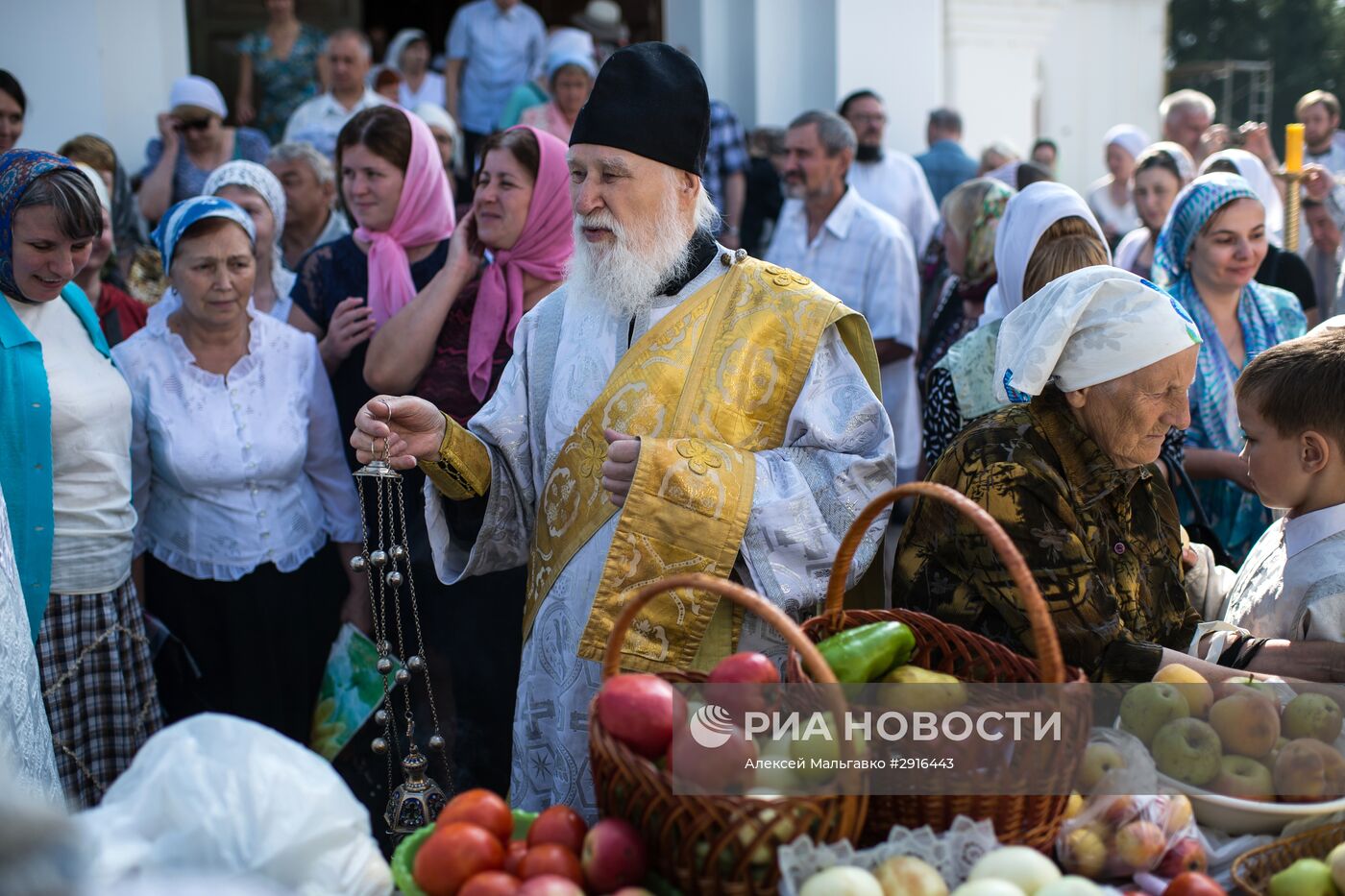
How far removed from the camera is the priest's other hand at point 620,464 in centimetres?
243

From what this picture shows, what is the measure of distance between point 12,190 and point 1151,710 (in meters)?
3.08

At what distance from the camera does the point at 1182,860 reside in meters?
1.80

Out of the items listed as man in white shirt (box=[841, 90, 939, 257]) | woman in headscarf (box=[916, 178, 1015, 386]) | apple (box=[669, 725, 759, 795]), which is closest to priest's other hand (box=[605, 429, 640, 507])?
apple (box=[669, 725, 759, 795])

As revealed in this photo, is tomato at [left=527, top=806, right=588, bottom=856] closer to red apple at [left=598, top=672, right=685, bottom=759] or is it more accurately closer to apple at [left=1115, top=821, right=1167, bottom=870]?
red apple at [left=598, top=672, right=685, bottom=759]

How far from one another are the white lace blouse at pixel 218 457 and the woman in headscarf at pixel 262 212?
0.71 m

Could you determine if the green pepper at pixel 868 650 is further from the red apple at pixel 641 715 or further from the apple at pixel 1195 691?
the apple at pixel 1195 691

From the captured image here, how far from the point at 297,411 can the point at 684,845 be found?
268 cm

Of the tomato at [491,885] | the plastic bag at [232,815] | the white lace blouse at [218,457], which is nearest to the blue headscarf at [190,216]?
the white lace blouse at [218,457]

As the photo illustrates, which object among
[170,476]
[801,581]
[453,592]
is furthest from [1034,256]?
[170,476]

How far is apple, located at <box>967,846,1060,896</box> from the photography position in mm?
1623

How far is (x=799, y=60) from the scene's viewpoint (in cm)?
971

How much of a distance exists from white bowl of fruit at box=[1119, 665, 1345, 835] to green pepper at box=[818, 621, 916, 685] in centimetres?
43

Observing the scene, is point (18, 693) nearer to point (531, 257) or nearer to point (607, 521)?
point (607, 521)

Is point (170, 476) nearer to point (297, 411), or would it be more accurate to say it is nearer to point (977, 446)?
point (297, 411)
